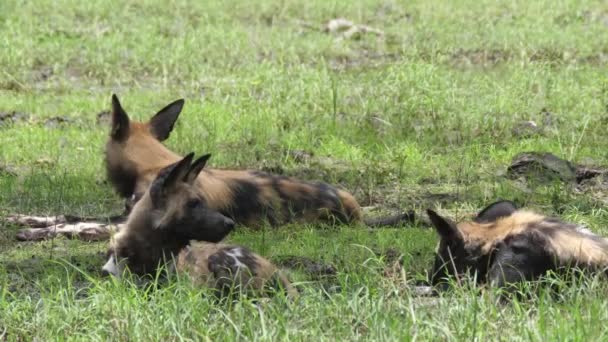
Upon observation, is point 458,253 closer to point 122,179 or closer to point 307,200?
point 307,200

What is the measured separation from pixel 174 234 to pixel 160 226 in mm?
64

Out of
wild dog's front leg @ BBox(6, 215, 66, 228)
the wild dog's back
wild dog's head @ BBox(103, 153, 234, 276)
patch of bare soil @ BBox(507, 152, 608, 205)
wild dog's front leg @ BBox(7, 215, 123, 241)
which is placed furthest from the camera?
patch of bare soil @ BBox(507, 152, 608, 205)

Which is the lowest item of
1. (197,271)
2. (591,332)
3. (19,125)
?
(19,125)

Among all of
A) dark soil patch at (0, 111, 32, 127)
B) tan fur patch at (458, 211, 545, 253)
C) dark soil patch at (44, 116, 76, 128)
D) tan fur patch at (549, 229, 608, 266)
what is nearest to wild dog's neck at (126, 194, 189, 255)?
tan fur patch at (458, 211, 545, 253)

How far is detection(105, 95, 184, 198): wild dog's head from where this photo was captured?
6.66 metres

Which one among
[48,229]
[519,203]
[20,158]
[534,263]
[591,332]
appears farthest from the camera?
[20,158]

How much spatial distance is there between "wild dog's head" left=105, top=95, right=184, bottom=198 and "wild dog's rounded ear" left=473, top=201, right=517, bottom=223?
1794 mm

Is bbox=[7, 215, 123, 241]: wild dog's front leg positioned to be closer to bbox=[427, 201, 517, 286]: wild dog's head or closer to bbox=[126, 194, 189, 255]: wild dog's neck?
bbox=[126, 194, 189, 255]: wild dog's neck

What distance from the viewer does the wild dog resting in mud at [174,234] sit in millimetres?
5184

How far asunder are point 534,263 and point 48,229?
2.39 metres

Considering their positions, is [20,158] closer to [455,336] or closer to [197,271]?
[197,271]

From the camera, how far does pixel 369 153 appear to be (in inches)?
318

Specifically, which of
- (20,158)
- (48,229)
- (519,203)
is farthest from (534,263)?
(20,158)

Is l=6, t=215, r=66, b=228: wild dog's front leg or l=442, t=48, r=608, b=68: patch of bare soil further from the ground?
l=6, t=215, r=66, b=228: wild dog's front leg
